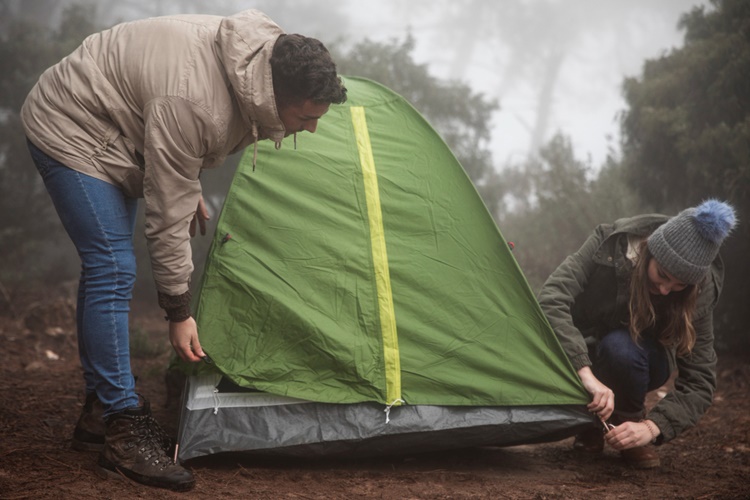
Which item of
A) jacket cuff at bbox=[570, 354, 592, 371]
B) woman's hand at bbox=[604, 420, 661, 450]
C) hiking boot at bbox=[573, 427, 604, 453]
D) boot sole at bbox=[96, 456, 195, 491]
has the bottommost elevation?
boot sole at bbox=[96, 456, 195, 491]

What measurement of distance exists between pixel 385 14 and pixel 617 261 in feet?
A: 72.5

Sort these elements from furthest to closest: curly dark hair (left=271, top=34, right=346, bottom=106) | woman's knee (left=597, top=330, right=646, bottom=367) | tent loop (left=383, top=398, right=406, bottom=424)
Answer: woman's knee (left=597, top=330, right=646, bottom=367) → tent loop (left=383, top=398, right=406, bottom=424) → curly dark hair (left=271, top=34, right=346, bottom=106)

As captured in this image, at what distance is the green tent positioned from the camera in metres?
2.22

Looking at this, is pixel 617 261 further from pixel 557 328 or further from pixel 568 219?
pixel 568 219

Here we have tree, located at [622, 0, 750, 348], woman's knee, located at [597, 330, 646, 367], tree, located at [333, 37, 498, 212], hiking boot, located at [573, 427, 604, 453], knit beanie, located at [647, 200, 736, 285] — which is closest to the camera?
knit beanie, located at [647, 200, 736, 285]

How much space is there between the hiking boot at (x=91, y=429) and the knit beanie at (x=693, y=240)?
207 centimetres

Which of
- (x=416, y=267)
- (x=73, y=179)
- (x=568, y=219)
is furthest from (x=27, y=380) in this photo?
(x=568, y=219)

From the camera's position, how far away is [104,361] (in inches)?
74.4

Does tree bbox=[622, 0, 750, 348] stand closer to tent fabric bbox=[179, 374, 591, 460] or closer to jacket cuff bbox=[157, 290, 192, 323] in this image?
tent fabric bbox=[179, 374, 591, 460]

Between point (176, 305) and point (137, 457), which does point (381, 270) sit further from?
point (137, 457)

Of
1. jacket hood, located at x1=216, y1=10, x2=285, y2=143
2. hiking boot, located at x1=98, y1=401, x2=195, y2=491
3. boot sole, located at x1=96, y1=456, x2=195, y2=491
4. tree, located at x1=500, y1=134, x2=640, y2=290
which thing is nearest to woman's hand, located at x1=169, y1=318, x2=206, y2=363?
hiking boot, located at x1=98, y1=401, x2=195, y2=491

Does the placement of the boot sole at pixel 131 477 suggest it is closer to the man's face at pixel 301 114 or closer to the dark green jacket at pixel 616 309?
the man's face at pixel 301 114

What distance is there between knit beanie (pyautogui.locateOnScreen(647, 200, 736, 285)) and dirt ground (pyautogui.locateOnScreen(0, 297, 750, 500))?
0.79m

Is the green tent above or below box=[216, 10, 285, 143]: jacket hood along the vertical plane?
below
